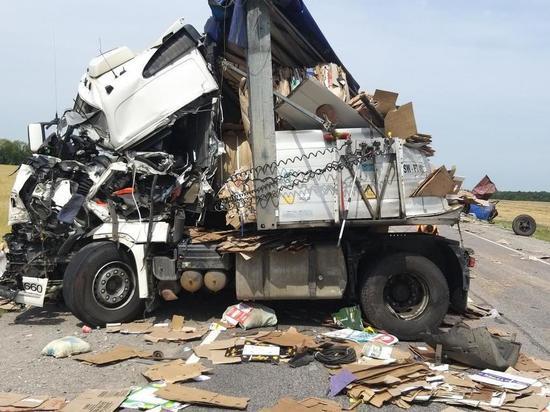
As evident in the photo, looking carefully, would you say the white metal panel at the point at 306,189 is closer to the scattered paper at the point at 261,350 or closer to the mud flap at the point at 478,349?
the scattered paper at the point at 261,350

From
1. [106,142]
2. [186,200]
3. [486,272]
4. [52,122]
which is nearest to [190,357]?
[186,200]

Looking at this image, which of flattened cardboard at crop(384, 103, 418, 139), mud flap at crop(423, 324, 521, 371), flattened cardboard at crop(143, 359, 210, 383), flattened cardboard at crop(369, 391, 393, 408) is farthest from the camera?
flattened cardboard at crop(384, 103, 418, 139)

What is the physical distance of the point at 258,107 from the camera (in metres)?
6.55

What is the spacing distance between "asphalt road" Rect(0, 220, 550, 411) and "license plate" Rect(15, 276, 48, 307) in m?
0.35

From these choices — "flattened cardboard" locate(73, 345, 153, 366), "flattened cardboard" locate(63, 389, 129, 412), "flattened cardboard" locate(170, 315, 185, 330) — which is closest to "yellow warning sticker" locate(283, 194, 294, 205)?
"flattened cardboard" locate(170, 315, 185, 330)

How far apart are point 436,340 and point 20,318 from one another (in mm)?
5220

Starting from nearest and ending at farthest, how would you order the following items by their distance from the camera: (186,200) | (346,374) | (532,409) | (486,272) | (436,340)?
(532,409) → (346,374) → (436,340) → (186,200) → (486,272)

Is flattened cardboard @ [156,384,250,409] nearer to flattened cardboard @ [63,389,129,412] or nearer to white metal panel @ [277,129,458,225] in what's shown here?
flattened cardboard @ [63,389,129,412]

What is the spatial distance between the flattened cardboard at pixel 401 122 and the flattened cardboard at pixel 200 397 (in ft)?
11.5

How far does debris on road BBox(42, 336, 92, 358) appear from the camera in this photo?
5.86 meters

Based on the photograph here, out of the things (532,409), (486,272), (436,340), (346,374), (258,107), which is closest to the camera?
(532,409)

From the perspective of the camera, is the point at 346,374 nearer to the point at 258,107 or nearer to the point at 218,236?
the point at 218,236

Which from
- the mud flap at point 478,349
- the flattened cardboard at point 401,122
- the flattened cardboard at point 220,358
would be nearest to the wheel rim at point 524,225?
the flattened cardboard at point 401,122

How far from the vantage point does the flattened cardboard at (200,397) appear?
4.60m
